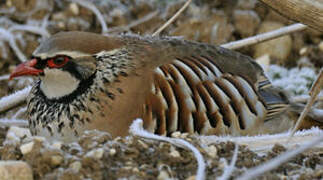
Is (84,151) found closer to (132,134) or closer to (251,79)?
(132,134)

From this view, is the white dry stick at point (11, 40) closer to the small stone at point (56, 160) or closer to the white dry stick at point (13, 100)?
the white dry stick at point (13, 100)

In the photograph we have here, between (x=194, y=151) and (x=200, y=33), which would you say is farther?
(x=200, y=33)

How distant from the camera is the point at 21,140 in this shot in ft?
9.21

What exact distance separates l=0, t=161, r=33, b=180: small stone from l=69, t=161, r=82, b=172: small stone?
17cm

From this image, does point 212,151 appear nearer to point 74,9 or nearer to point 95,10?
point 95,10

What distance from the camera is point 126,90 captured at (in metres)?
3.23

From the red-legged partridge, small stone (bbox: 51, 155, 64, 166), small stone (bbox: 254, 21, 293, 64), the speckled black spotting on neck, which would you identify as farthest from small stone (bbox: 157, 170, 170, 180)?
small stone (bbox: 254, 21, 293, 64)

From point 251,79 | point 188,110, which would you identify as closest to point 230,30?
point 251,79

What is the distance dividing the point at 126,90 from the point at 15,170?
0.96m

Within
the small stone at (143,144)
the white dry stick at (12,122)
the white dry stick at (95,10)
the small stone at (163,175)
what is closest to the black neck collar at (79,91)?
the small stone at (143,144)

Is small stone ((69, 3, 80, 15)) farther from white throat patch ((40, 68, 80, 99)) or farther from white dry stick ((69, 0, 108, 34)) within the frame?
white throat patch ((40, 68, 80, 99))

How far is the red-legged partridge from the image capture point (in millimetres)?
3164

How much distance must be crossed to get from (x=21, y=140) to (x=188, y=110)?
36.7 inches

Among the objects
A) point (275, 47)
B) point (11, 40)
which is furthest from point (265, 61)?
point (11, 40)
